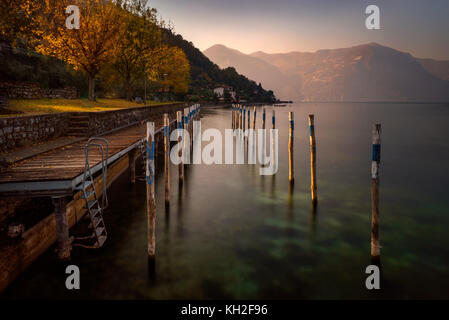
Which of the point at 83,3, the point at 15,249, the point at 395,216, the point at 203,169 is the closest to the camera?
the point at 15,249

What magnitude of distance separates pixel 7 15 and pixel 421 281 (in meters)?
25.1

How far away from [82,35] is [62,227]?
22.5 metres

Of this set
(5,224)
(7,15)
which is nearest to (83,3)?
(7,15)

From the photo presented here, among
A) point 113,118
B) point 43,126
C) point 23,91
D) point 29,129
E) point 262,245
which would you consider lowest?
point 262,245

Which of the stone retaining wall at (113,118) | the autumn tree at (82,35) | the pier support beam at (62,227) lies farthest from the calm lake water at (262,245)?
the autumn tree at (82,35)

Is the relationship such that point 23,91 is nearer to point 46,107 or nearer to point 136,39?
point 46,107

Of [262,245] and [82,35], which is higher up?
[82,35]

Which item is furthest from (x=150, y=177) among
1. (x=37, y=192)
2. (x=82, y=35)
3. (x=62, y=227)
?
(x=82, y=35)

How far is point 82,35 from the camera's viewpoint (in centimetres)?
2445

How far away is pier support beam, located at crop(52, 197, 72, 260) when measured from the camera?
7.06m

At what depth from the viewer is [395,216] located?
42.2 ft

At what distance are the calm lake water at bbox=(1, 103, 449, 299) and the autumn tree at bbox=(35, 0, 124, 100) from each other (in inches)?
571

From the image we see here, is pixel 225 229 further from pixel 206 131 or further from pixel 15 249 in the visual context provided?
pixel 206 131
